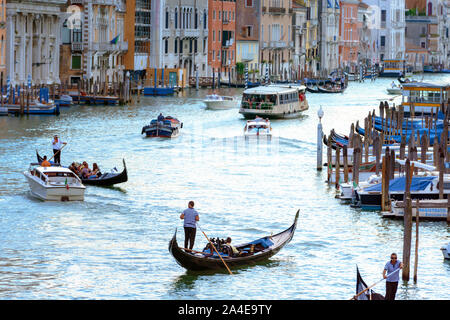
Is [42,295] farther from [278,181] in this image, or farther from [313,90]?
[313,90]

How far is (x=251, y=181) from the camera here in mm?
40906

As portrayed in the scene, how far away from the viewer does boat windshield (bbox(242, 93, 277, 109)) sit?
66938 millimetres

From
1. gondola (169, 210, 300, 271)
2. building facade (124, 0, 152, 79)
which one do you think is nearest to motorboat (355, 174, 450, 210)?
gondola (169, 210, 300, 271)

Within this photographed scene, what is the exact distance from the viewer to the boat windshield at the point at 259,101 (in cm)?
6694

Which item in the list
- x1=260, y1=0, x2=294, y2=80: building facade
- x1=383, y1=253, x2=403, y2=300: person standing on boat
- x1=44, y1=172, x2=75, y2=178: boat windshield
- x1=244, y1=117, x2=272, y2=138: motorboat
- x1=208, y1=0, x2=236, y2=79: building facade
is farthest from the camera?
x1=260, y1=0, x2=294, y2=80: building facade

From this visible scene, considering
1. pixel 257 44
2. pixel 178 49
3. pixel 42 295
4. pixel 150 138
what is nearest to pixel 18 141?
pixel 150 138

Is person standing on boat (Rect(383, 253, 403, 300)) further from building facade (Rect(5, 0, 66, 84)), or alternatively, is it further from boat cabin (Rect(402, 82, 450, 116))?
building facade (Rect(5, 0, 66, 84))

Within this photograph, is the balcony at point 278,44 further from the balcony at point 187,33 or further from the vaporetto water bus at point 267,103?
the vaporetto water bus at point 267,103

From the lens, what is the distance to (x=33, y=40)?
76812 millimetres

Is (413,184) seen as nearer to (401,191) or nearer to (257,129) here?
(401,191)

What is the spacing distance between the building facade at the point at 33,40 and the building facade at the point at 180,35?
12.7 m

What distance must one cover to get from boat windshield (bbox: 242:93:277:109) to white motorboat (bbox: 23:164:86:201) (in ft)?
105

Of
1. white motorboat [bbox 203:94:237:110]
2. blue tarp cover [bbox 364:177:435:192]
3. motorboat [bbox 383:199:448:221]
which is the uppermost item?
white motorboat [bbox 203:94:237:110]
